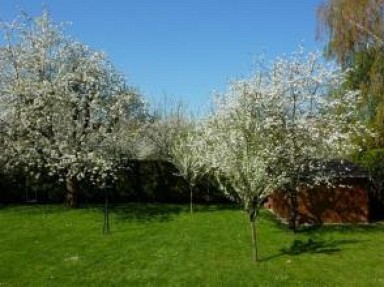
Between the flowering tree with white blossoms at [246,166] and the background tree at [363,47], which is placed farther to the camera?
the background tree at [363,47]

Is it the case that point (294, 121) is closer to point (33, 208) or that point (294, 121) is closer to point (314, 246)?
point (314, 246)

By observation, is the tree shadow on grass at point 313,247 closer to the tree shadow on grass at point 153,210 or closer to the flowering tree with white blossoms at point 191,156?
the tree shadow on grass at point 153,210

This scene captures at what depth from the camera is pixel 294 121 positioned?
20391mm

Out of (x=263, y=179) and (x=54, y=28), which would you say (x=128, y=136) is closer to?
(x=54, y=28)

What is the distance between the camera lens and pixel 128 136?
2561cm

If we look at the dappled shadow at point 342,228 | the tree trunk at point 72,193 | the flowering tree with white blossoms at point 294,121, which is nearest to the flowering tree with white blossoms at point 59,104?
the tree trunk at point 72,193

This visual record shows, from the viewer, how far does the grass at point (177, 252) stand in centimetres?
1429

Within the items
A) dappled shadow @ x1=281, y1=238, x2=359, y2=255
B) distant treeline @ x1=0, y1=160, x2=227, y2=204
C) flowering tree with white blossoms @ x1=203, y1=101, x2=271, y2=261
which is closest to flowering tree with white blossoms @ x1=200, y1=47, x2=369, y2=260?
flowering tree with white blossoms @ x1=203, y1=101, x2=271, y2=261

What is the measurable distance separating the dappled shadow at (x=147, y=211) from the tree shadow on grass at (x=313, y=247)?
7441mm

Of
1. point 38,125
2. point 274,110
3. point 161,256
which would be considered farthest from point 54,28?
point 161,256

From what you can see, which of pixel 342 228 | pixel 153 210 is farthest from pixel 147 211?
pixel 342 228

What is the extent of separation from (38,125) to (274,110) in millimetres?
11951

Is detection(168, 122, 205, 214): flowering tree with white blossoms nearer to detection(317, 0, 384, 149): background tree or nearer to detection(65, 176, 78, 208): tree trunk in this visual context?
detection(65, 176, 78, 208): tree trunk

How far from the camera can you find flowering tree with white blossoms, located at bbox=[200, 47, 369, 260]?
19172 mm
